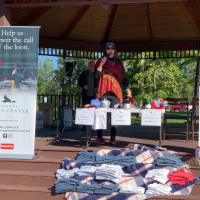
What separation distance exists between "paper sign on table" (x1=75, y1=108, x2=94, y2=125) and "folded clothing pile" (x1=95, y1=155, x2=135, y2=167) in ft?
2.03

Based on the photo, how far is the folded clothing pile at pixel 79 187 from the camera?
Result: 3250 millimetres

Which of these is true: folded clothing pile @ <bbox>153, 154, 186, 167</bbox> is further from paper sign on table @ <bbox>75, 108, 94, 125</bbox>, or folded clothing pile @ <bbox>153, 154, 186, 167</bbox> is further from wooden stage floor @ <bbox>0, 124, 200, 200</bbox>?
paper sign on table @ <bbox>75, 108, 94, 125</bbox>

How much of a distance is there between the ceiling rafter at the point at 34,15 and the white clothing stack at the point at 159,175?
466cm

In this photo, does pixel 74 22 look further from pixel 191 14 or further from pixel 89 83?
pixel 191 14

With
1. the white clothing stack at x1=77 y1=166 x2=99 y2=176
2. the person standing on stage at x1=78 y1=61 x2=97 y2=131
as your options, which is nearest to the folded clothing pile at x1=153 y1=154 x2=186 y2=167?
the white clothing stack at x1=77 y1=166 x2=99 y2=176

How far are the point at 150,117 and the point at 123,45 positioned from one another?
4833 mm

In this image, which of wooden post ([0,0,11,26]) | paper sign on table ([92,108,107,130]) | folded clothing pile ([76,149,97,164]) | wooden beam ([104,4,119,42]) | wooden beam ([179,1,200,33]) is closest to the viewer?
folded clothing pile ([76,149,97,164])

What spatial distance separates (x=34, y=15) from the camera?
664 cm

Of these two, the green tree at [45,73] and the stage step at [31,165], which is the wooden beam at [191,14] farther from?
the green tree at [45,73]

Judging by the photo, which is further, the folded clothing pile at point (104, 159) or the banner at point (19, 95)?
the banner at point (19, 95)

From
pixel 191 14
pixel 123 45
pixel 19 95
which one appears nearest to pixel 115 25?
pixel 123 45

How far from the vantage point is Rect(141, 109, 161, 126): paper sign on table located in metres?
3.92

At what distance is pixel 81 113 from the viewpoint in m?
4.13

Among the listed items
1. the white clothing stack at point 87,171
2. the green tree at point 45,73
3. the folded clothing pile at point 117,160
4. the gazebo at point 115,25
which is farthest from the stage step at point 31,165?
the green tree at point 45,73
